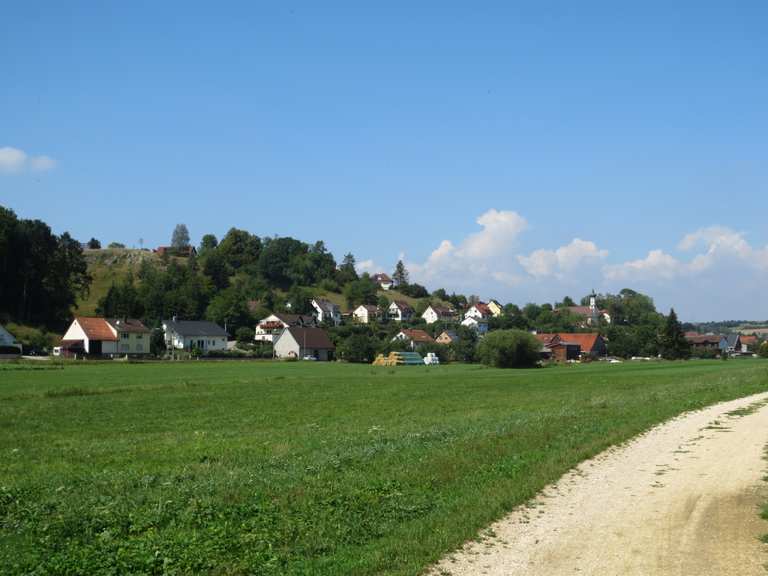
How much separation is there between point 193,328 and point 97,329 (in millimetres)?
23264

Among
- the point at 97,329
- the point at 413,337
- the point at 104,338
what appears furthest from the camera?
the point at 413,337

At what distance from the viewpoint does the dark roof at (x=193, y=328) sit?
154875mm

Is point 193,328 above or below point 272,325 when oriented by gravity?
below

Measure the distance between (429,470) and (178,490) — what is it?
200 inches

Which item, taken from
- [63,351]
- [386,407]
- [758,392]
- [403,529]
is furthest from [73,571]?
[63,351]

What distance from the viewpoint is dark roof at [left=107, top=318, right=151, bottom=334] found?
139875 mm

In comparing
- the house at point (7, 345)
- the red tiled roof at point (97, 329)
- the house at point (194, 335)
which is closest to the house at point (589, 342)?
the house at point (194, 335)

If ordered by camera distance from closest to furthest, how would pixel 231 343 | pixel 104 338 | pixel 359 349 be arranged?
pixel 104 338, pixel 359 349, pixel 231 343

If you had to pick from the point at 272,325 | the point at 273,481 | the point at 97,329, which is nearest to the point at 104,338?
the point at 97,329

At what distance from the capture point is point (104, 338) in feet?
445

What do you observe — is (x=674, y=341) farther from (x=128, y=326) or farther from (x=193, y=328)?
(x=128, y=326)

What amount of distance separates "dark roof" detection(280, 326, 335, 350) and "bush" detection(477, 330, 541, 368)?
4938 cm

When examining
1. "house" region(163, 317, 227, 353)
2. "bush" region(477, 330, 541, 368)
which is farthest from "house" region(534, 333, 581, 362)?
"house" region(163, 317, 227, 353)

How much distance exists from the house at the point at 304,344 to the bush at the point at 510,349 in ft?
160
